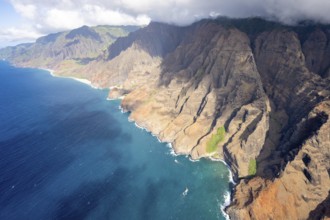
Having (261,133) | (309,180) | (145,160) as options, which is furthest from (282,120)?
(145,160)

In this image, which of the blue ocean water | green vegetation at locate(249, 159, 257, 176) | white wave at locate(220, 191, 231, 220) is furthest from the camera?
green vegetation at locate(249, 159, 257, 176)

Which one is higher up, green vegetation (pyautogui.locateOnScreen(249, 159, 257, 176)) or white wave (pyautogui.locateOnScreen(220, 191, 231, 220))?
green vegetation (pyautogui.locateOnScreen(249, 159, 257, 176))

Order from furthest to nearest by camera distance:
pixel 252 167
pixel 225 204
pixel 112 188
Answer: pixel 252 167, pixel 112 188, pixel 225 204

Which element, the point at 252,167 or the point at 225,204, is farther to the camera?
the point at 252,167

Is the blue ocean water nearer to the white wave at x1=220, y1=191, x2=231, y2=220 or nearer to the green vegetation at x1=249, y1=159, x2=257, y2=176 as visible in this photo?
the white wave at x1=220, y1=191, x2=231, y2=220

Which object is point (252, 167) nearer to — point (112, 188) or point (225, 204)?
point (225, 204)

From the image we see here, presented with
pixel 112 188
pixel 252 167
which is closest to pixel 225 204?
pixel 252 167

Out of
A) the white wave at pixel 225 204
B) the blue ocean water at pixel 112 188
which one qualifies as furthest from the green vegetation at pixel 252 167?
the white wave at pixel 225 204

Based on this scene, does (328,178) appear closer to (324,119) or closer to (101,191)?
(324,119)

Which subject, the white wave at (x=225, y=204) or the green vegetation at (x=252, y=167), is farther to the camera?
the green vegetation at (x=252, y=167)

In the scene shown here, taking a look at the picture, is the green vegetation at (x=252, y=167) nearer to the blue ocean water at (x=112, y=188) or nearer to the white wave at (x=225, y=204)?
the blue ocean water at (x=112, y=188)

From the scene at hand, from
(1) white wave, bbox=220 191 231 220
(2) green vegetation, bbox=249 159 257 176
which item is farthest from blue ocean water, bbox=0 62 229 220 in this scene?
(2) green vegetation, bbox=249 159 257 176
